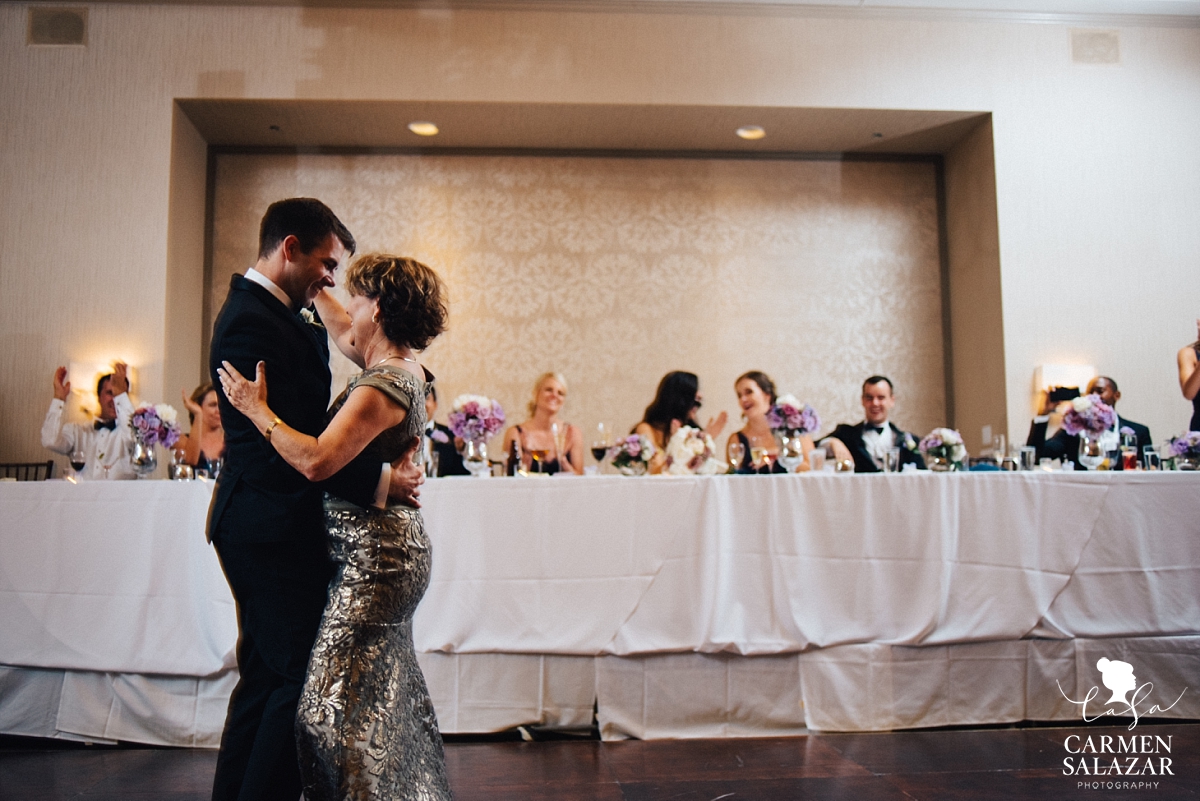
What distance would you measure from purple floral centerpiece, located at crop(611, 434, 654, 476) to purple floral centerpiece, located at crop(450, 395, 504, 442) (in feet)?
1.62

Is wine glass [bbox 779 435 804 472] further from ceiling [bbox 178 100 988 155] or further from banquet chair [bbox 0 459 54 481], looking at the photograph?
banquet chair [bbox 0 459 54 481]

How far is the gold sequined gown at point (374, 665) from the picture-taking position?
173 cm

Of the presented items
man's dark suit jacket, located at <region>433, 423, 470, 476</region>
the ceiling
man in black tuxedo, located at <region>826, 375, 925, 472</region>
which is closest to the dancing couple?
man's dark suit jacket, located at <region>433, 423, 470, 476</region>

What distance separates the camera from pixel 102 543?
3164 mm

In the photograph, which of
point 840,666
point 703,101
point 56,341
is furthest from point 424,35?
point 840,666

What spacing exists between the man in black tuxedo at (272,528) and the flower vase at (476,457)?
1.76 metres

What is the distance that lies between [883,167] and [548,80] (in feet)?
9.01

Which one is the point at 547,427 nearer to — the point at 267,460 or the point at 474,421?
the point at 474,421

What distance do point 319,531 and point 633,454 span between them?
200cm

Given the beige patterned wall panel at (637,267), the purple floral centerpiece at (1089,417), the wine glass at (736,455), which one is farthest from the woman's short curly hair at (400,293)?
the beige patterned wall panel at (637,267)

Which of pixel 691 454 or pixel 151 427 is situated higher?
pixel 151 427

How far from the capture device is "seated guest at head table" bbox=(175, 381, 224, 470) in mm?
4609

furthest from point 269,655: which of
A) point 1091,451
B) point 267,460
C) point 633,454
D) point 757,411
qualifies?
point 757,411

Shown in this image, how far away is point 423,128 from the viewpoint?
657cm
